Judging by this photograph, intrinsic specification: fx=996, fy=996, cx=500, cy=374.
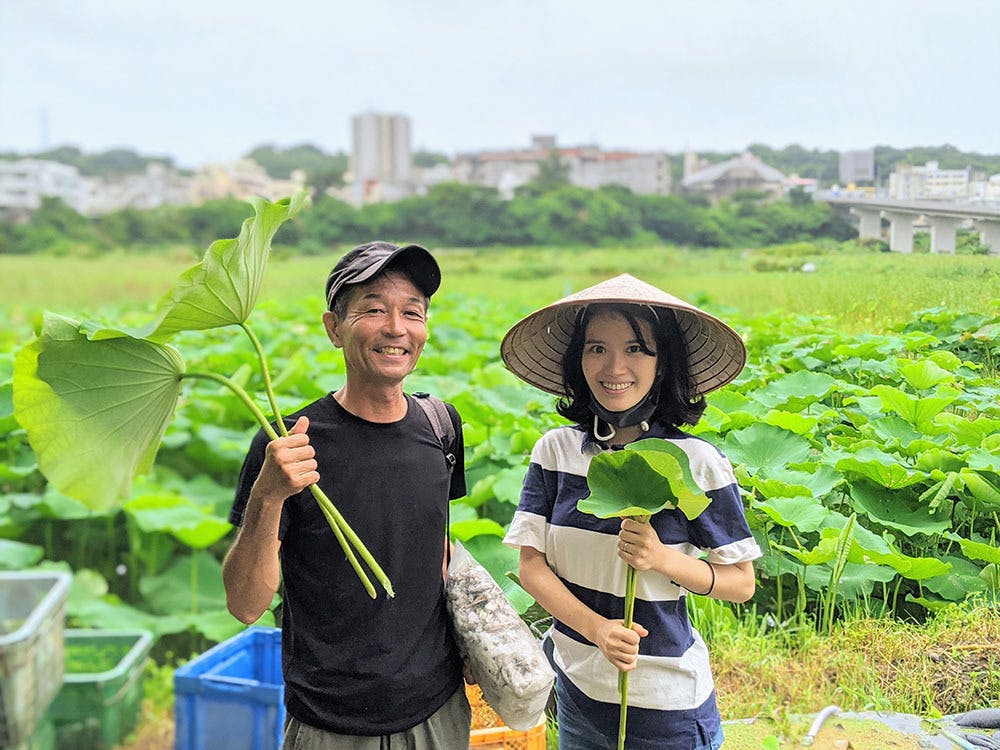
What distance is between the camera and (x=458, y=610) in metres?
1.59

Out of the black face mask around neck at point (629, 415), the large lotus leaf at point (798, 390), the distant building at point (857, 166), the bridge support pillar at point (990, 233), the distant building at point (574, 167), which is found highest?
the distant building at point (574, 167)

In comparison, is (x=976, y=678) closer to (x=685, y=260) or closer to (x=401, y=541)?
(x=401, y=541)

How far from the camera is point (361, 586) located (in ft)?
5.00

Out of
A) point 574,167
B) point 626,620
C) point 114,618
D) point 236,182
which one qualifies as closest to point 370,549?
point 626,620

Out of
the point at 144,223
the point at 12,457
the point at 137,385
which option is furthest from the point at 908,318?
the point at 144,223

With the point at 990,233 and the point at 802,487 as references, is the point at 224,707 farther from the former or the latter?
the point at 990,233

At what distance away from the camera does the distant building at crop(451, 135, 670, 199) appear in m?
6.28

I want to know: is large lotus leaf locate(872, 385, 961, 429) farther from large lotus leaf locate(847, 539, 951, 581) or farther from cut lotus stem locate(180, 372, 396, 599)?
cut lotus stem locate(180, 372, 396, 599)

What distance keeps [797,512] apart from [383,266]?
135cm

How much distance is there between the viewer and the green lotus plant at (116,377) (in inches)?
53.2

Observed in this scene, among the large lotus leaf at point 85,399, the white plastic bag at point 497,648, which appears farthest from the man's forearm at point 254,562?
the white plastic bag at point 497,648

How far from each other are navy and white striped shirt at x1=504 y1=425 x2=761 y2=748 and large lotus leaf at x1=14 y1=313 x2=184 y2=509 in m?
0.60

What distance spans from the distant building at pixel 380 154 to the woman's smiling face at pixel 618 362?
10.6 m

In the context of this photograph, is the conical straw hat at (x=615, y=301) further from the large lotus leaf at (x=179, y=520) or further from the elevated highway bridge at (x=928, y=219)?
the large lotus leaf at (x=179, y=520)
